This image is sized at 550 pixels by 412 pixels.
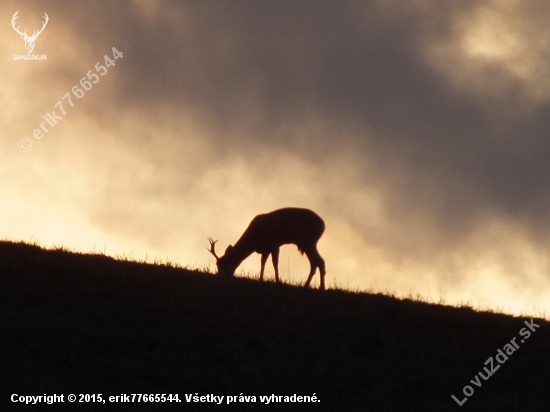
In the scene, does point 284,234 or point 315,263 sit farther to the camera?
point 284,234

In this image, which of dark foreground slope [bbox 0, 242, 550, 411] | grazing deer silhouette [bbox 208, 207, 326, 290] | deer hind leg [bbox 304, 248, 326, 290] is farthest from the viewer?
grazing deer silhouette [bbox 208, 207, 326, 290]

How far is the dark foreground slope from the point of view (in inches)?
424

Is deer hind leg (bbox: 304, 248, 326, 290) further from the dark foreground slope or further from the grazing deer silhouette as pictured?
the dark foreground slope

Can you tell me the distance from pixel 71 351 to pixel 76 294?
105 inches

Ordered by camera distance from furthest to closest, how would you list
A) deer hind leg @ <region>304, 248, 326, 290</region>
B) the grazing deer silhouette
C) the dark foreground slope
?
the grazing deer silhouette
deer hind leg @ <region>304, 248, 326, 290</region>
the dark foreground slope

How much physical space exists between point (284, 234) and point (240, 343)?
8681 mm

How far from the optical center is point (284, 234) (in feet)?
68.4

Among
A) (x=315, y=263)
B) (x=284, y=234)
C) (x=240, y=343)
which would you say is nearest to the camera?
(x=240, y=343)

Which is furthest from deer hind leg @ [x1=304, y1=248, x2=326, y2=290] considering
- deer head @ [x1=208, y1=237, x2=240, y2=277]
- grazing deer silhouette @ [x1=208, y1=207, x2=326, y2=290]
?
deer head @ [x1=208, y1=237, x2=240, y2=277]

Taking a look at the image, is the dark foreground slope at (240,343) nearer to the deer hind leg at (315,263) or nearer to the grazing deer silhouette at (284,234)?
the deer hind leg at (315,263)

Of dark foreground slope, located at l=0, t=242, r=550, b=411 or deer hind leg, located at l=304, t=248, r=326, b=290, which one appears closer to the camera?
dark foreground slope, located at l=0, t=242, r=550, b=411

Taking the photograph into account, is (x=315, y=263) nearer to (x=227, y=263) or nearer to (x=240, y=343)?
(x=227, y=263)

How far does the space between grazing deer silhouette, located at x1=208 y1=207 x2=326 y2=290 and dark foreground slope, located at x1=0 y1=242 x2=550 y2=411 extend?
446 cm

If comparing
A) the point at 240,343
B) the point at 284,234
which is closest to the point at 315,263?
the point at 284,234
